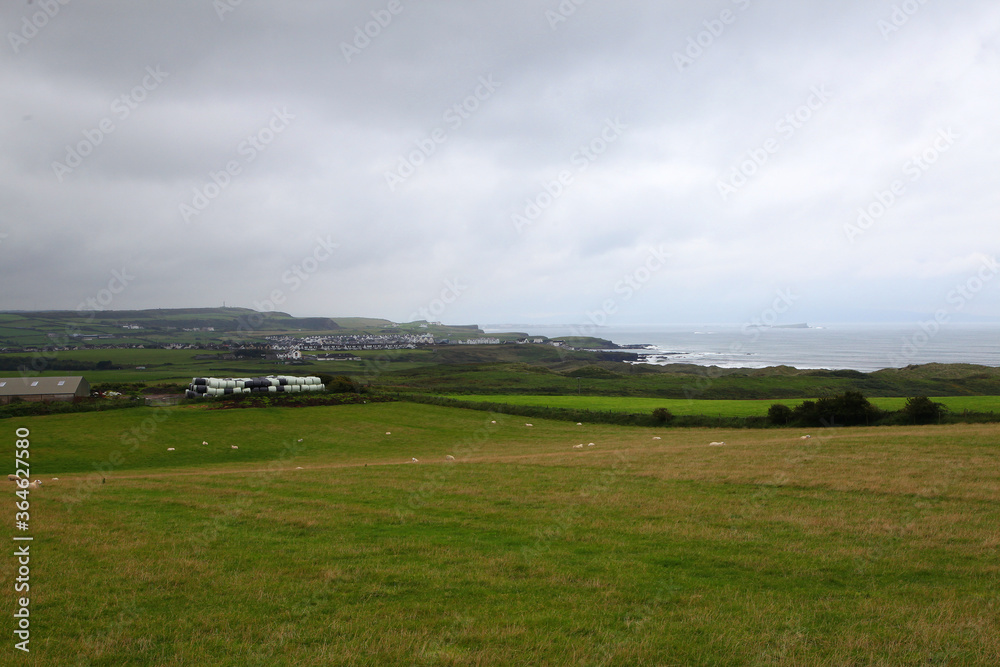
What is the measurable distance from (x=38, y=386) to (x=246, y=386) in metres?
19.7

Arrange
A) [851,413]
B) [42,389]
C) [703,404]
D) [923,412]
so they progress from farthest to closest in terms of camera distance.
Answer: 1. [703,404]
2. [42,389]
3. [851,413]
4. [923,412]

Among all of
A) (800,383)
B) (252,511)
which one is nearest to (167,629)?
(252,511)

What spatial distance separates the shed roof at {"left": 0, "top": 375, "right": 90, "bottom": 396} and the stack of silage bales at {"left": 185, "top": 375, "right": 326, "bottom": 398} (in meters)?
11.0

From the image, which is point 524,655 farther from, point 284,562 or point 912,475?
point 912,475

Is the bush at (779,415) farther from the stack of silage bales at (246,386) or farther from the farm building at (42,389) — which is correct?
the farm building at (42,389)

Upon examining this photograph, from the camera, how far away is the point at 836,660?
636 cm

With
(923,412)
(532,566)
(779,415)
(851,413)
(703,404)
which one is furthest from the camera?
(703,404)

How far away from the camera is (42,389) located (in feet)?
178

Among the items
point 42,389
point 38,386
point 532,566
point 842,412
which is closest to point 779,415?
point 842,412

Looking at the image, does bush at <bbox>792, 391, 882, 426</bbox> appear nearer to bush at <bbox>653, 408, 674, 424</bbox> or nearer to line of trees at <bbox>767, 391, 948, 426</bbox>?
line of trees at <bbox>767, 391, 948, 426</bbox>

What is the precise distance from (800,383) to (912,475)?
7810 cm

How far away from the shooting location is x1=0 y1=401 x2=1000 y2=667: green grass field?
676cm

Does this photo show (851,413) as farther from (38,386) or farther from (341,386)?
(38,386)

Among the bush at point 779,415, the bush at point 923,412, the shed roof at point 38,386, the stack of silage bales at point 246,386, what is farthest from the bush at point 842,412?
the shed roof at point 38,386
